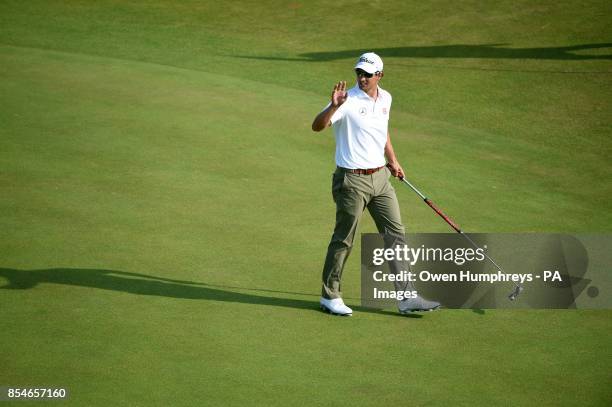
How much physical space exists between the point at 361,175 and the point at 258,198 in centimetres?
305

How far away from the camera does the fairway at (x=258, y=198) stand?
6.34 metres

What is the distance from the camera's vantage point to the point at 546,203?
10469mm

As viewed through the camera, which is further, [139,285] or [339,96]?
[139,285]

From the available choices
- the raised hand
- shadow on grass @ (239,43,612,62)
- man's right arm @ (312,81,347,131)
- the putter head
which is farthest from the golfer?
shadow on grass @ (239,43,612,62)

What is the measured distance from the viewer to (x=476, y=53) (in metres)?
18.3

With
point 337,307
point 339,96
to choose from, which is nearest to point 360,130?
point 339,96

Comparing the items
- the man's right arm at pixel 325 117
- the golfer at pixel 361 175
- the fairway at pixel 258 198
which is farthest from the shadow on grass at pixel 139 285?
the man's right arm at pixel 325 117

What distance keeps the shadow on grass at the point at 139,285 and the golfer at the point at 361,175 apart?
0.96ft

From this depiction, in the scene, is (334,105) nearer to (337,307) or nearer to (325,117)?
(325,117)

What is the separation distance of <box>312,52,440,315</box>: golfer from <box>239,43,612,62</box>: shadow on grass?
10.6m

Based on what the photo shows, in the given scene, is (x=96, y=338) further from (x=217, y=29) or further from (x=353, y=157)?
(x=217, y=29)

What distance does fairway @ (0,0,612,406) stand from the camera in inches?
249

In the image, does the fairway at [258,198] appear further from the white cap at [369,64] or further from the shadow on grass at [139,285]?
the white cap at [369,64]

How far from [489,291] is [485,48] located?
1176 centimetres
